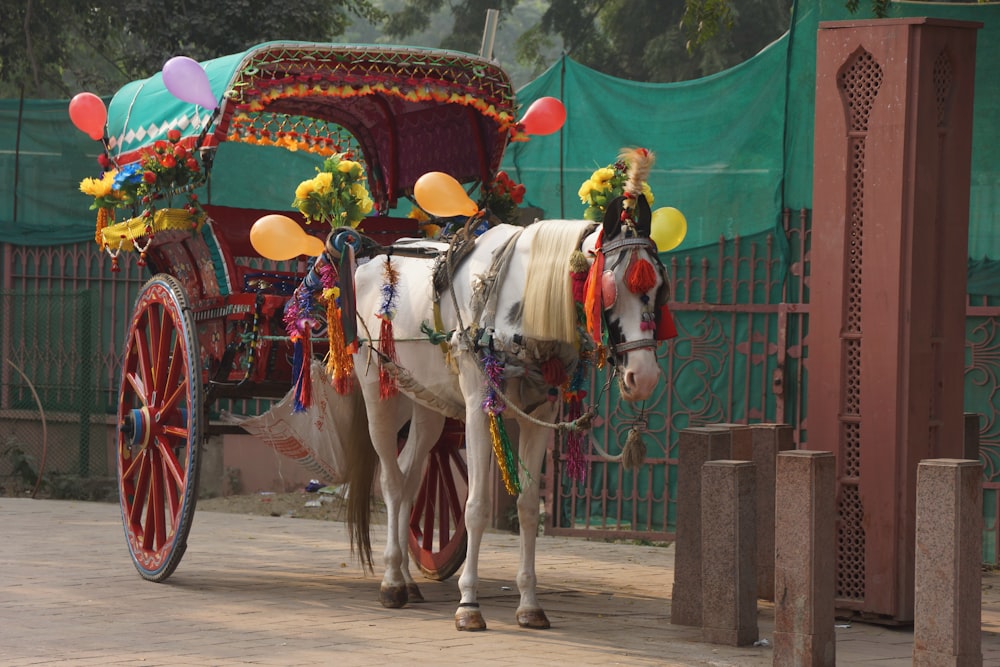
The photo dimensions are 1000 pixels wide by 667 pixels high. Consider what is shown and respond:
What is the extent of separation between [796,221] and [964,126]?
239cm

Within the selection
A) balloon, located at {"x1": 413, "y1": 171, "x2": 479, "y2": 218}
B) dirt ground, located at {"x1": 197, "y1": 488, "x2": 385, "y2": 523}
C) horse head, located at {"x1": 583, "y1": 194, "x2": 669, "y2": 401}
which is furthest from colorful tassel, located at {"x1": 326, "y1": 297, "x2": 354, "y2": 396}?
dirt ground, located at {"x1": 197, "y1": 488, "x2": 385, "y2": 523}

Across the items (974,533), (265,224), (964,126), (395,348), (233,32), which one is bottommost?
(974,533)

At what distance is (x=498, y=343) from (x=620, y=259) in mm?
738

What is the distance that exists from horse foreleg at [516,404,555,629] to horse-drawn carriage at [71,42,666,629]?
1 cm

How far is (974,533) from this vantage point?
534 centimetres

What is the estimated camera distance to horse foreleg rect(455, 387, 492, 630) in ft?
21.6

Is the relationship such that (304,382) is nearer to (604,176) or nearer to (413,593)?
(413,593)

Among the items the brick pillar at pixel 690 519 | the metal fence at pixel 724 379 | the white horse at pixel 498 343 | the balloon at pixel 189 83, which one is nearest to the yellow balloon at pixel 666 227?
the white horse at pixel 498 343

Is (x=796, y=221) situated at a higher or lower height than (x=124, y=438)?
higher

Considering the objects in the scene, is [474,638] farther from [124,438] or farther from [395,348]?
[124,438]

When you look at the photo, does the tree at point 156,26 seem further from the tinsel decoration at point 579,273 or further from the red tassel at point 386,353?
the tinsel decoration at point 579,273

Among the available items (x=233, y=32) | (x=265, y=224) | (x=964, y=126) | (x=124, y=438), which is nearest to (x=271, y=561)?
(x=124, y=438)

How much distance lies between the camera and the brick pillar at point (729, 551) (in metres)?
6.16

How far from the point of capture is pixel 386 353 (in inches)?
281
